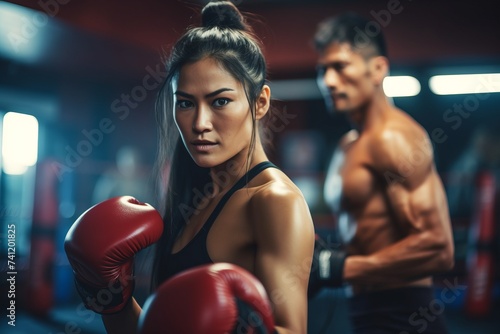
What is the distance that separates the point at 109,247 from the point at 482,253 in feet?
15.2

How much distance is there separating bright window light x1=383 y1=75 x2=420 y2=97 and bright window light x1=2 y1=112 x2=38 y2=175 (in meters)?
4.11

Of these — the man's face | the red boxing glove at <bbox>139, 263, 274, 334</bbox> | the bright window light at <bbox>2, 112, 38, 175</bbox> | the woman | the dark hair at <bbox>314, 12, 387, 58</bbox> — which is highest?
the dark hair at <bbox>314, 12, 387, 58</bbox>

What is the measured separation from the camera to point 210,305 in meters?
0.96

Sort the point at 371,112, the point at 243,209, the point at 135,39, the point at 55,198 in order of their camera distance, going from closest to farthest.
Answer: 1. the point at 243,209
2. the point at 371,112
3. the point at 55,198
4. the point at 135,39

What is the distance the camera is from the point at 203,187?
1500 mm

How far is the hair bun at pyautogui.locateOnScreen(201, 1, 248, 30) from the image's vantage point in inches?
55.8

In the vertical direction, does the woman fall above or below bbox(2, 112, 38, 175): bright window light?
above

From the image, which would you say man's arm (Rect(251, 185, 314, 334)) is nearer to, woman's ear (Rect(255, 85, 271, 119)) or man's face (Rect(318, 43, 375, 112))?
woman's ear (Rect(255, 85, 271, 119))

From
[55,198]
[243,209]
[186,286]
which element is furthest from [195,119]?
[55,198]

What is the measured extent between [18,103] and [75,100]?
72 cm

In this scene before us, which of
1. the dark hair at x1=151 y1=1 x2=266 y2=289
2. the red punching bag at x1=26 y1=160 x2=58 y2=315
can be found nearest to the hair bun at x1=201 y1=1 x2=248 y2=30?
the dark hair at x1=151 y1=1 x2=266 y2=289

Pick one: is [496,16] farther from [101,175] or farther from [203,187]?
[203,187]

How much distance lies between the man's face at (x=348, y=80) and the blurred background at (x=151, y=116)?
2.49 metres

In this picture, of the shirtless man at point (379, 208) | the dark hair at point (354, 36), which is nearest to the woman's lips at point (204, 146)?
the shirtless man at point (379, 208)
